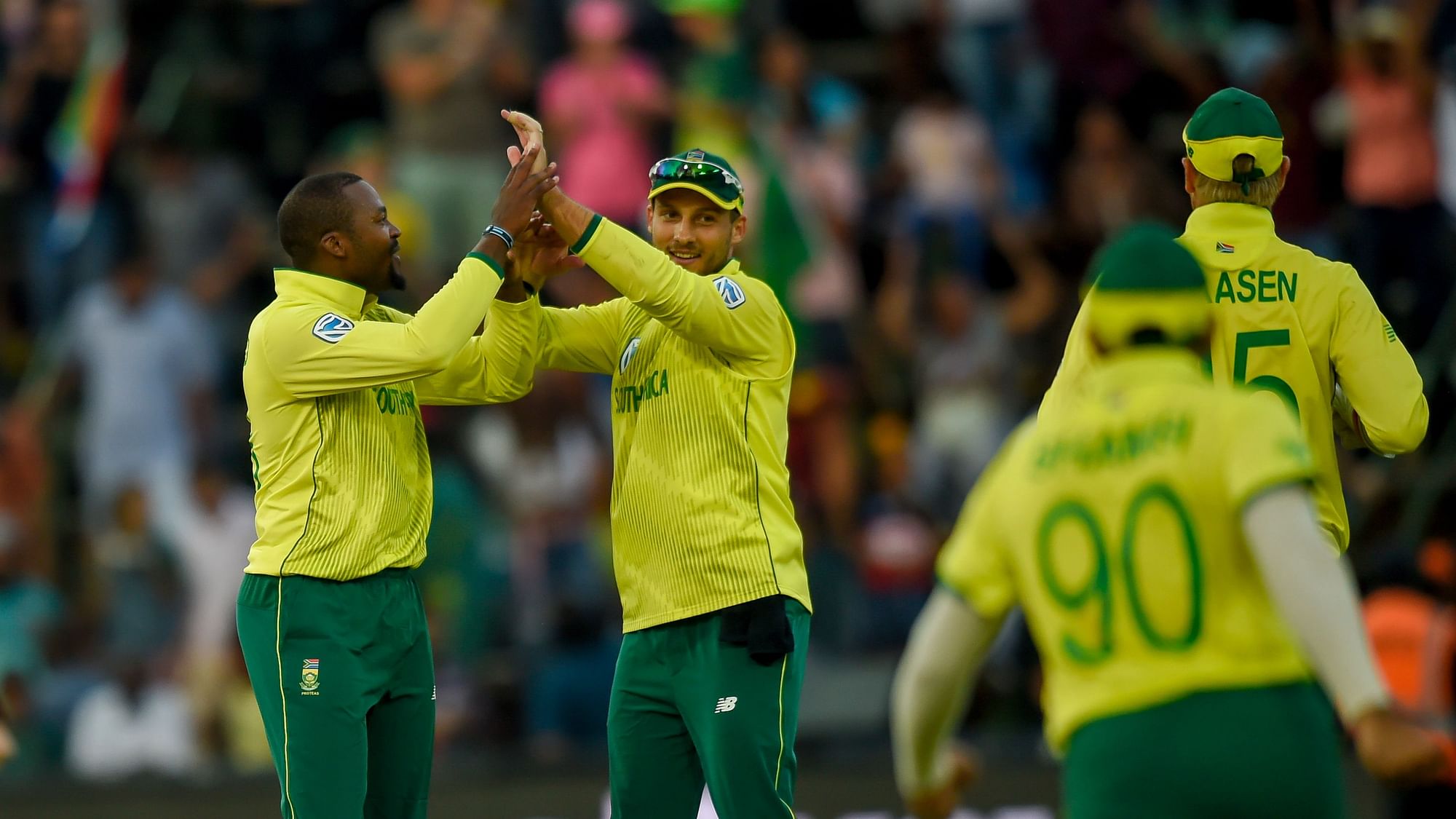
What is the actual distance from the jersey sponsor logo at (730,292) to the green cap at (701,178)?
0.30 m

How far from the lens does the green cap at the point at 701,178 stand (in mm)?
6461

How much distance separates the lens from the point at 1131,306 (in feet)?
14.9

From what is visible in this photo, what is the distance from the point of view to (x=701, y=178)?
645cm

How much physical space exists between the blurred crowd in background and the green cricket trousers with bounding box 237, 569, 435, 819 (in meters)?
4.83

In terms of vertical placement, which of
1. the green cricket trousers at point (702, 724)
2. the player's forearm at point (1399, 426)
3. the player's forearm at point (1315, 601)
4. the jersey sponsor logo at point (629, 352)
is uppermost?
the jersey sponsor logo at point (629, 352)

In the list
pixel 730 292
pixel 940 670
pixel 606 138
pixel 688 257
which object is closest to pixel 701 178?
pixel 688 257

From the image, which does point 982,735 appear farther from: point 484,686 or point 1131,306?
point 1131,306

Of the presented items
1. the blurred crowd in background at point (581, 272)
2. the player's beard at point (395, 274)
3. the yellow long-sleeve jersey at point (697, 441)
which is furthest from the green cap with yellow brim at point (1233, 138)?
the blurred crowd in background at point (581, 272)

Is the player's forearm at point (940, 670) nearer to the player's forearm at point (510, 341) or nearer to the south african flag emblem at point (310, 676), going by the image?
the south african flag emblem at point (310, 676)

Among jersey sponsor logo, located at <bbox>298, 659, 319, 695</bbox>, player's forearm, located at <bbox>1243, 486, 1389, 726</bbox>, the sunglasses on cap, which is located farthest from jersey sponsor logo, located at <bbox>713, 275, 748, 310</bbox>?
player's forearm, located at <bbox>1243, 486, 1389, 726</bbox>

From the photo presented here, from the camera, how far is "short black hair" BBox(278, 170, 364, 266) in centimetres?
632

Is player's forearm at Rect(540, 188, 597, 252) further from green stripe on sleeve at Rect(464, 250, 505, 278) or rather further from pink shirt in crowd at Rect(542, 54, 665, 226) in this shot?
pink shirt in crowd at Rect(542, 54, 665, 226)

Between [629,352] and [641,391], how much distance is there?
0.18 metres

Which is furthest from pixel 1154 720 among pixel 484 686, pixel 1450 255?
pixel 1450 255
